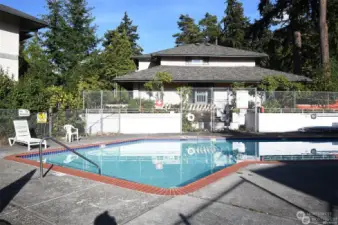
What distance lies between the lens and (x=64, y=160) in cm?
954

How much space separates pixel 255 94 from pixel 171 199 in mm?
13842

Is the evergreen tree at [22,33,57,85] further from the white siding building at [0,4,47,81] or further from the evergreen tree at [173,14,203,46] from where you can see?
the evergreen tree at [173,14,203,46]

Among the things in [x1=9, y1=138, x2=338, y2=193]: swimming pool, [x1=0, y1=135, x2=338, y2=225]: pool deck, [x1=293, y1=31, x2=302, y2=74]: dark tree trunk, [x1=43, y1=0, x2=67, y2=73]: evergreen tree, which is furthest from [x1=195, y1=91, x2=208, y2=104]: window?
[x1=43, y1=0, x2=67, y2=73]: evergreen tree

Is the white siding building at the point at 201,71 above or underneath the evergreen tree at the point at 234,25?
underneath

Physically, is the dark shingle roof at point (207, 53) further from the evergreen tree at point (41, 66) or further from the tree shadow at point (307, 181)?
→ the tree shadow at point (307, 181)

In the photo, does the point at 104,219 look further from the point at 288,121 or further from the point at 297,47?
the point at 297,47

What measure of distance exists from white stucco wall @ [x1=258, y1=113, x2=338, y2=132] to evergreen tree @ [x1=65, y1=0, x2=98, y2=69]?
68.8 feet

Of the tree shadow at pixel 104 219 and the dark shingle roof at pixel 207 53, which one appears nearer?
the tree shadow at pixel 104 219

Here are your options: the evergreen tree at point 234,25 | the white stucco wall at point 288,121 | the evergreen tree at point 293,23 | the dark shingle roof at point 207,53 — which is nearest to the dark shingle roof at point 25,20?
the dark shingle roof at point 207,53

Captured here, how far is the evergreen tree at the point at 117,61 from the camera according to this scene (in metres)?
32.3

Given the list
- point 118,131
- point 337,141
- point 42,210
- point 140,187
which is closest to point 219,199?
point 140,187

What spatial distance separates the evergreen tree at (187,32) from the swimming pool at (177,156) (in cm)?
3309

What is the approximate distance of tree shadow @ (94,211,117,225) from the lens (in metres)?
3.77

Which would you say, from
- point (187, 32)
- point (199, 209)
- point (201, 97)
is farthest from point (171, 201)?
point (187, 32)
